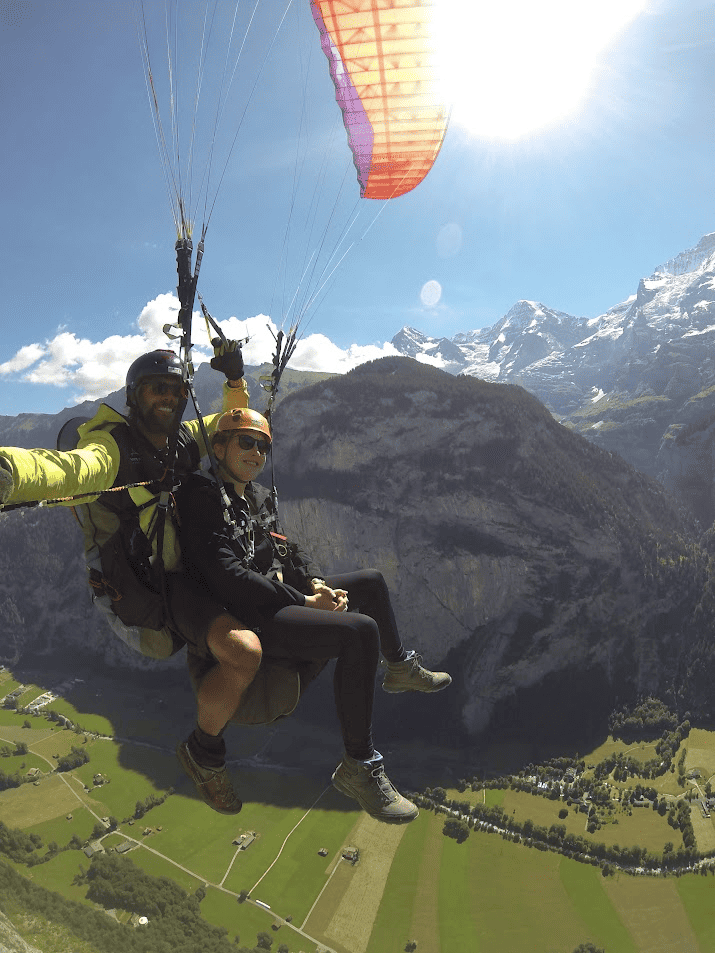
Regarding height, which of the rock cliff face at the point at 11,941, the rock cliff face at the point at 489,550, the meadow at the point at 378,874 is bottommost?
the meadow at the point at 378,874

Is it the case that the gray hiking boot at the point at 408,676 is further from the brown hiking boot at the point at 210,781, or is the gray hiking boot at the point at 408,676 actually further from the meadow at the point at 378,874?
the meadow at the point at 378,874

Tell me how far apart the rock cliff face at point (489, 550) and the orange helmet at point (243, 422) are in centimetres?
10115

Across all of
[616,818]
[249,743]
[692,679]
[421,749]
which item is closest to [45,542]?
[249,743]

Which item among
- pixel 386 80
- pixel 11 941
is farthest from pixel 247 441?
Answer: pixel 11 941

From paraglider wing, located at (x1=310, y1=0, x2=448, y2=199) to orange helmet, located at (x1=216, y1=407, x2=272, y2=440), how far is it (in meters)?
8.38

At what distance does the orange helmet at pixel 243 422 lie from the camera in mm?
5715

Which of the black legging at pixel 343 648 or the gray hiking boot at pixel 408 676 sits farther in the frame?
the gray hiking boot at pixel 408 676

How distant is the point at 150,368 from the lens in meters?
5.41

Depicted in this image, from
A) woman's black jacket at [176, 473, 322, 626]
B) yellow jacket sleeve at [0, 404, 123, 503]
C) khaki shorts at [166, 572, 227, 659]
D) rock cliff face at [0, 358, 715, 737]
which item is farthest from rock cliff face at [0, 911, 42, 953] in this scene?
rock cliff face at [0, 358, 715, 737]

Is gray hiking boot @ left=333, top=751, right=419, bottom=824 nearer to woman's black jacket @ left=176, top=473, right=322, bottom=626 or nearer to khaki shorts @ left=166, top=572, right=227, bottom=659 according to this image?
woman's black jacket @ left=176, top=473, right=322, bottom=626

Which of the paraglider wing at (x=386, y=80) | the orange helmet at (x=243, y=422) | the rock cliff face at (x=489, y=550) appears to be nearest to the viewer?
the orange helmet at (x=243, y=422)

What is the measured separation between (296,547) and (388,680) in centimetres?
246

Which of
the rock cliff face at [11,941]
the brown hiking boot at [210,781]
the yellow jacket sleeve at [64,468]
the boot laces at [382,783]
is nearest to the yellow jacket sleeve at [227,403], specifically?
the yellow jacket sleeve at [64,468]

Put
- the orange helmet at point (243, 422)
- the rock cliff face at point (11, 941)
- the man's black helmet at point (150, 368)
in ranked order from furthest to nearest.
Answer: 1. the rock cliff face at point (11, 941)
2. the orange helmet at point (243, 422)
3. the man's black helmet at point (150, 368)
